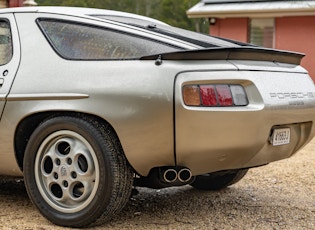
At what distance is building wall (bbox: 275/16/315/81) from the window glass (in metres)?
0.33

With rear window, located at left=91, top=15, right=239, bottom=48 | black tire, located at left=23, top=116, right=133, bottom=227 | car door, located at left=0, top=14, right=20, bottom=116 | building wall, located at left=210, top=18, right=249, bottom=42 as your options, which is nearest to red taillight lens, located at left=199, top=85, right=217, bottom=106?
rear window, located at left=91, top=15, right=239, bottom=48

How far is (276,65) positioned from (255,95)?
23.7 inches

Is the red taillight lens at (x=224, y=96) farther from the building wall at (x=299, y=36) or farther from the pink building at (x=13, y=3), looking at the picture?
the building wall at (x=299, y=36)

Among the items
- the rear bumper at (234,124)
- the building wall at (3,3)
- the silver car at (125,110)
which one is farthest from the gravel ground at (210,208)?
the building wall at (3,3)

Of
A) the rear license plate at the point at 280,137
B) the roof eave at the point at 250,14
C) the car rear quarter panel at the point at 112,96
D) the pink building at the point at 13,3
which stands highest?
the car rear quarter panel at the point at 112,96

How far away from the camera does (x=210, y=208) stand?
4.93 m

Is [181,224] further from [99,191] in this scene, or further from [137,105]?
[137,105]

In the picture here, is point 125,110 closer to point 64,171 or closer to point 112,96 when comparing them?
point 112,96

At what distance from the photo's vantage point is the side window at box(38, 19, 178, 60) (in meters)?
4.11

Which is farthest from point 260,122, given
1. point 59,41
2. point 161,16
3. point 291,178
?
point 161,16

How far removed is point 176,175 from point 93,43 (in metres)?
1.13

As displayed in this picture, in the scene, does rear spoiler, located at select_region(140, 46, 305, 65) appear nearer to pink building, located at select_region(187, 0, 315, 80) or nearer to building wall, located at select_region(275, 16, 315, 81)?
pink building, located at select_region(187, 0, 315, 80)

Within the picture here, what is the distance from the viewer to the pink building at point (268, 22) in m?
15.9

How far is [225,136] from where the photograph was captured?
3.85m
